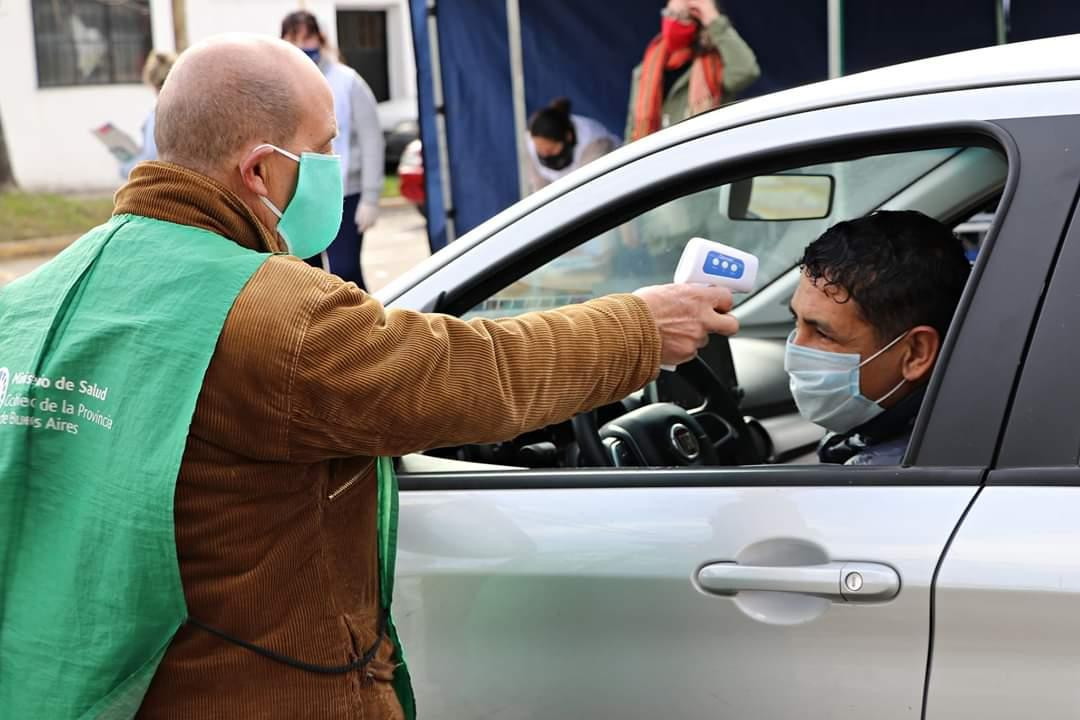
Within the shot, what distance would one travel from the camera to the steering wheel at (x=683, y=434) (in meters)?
2.57

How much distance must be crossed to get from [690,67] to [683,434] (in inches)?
166

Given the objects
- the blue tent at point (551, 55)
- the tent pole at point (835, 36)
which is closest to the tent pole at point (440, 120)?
the blue tent at point (551, 55)

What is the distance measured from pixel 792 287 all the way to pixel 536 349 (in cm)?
196

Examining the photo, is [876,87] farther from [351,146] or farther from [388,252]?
[388,252]

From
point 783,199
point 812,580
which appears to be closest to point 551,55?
point 783,199

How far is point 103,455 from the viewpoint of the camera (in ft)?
5.49

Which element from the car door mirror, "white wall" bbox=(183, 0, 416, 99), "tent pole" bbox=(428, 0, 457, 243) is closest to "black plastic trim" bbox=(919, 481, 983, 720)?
the car door mirror

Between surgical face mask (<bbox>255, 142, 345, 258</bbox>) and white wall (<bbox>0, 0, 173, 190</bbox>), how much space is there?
51.6 ft

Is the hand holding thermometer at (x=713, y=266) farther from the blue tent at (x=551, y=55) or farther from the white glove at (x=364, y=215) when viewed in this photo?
the white glove at (x=364, y=215)

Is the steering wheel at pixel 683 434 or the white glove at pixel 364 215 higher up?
the steering wheel at pixel 683 434

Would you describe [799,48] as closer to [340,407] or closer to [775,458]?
[775,458]

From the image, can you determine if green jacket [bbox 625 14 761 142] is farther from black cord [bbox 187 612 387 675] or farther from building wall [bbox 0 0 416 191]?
building wall [bbox 0 0 416 191]

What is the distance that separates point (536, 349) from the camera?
180 centimetres

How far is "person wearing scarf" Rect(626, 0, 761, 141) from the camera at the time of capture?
20.9ft
